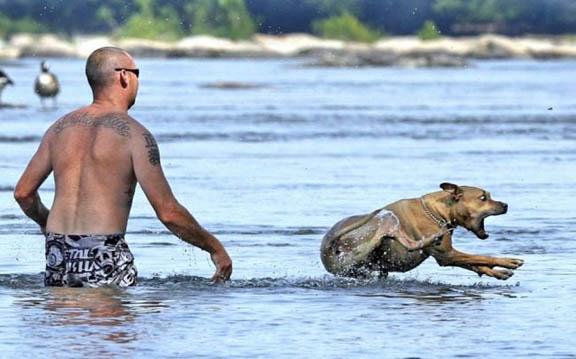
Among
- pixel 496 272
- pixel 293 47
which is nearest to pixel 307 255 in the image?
pixel 496 272

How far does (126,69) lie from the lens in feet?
35.3

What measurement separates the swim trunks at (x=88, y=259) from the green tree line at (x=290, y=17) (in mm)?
132192

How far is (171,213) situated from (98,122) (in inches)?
29.5

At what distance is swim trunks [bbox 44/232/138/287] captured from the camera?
10.9 metres

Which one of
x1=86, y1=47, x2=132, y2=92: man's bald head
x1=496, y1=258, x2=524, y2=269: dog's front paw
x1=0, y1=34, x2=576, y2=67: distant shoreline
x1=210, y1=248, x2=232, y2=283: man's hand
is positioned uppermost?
x1=0, y1=34, x2=576, y2=67: distant shoreline

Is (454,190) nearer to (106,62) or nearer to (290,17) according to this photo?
(106,62)

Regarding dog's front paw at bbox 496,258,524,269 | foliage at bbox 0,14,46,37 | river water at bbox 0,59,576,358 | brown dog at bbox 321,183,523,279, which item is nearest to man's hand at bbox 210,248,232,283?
river water at bbox 0,59,576,358

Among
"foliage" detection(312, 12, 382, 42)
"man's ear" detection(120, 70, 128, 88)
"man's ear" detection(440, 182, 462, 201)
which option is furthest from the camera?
"foliage" detection(312, 12, 382, 42)

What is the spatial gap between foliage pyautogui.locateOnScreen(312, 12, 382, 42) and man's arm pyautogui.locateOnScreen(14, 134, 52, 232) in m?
135

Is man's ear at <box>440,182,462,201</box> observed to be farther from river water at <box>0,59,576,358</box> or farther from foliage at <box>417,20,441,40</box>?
foliage at <box>417,20,441,40</box>

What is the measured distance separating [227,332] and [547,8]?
14097 cm

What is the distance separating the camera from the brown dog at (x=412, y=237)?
12930mm

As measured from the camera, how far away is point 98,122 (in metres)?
11.0

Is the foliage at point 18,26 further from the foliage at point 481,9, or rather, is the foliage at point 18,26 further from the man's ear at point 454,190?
the man's ear at point 454,190
